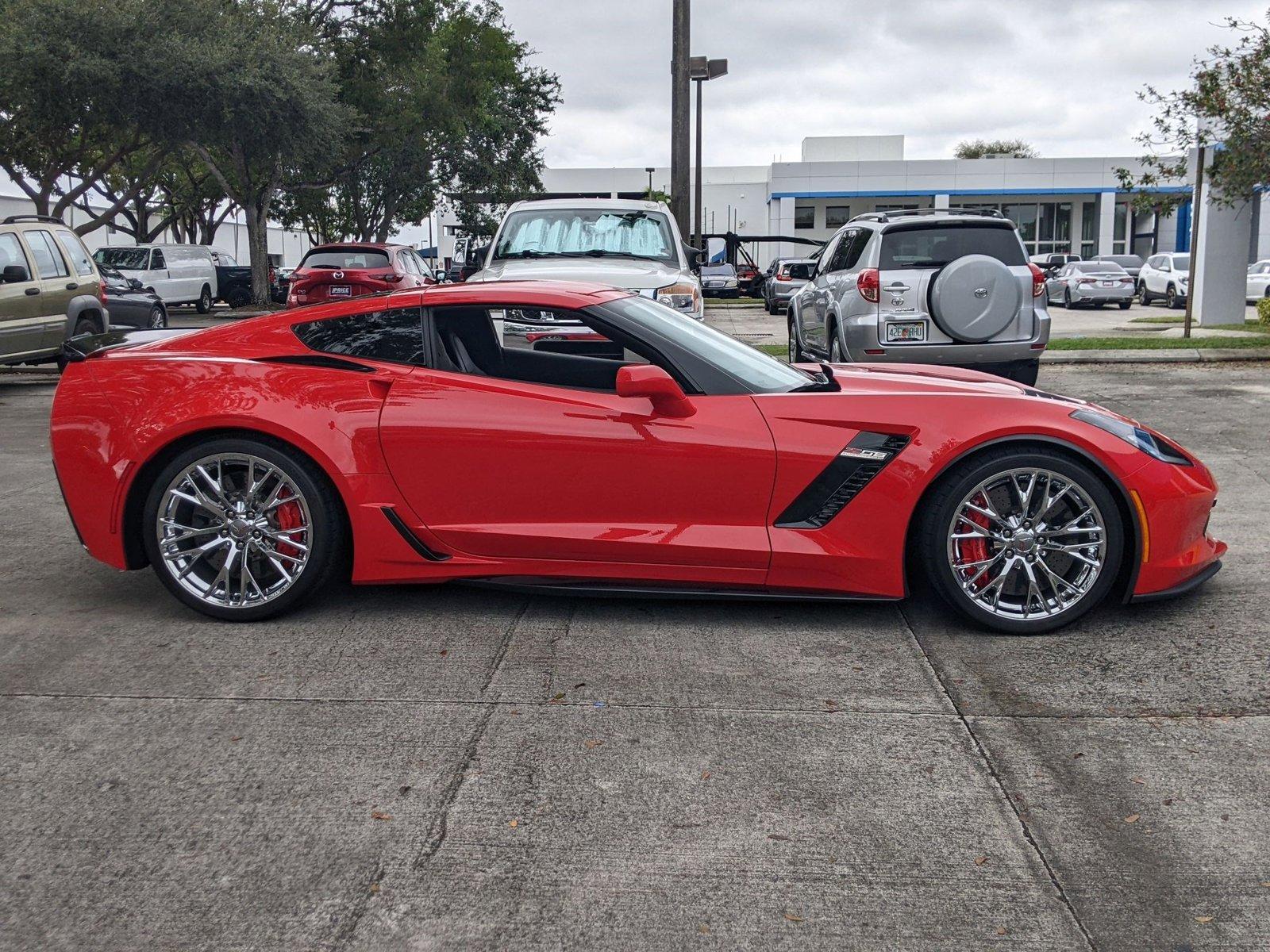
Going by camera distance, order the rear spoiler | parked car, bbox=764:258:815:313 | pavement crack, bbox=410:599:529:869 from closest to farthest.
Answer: pavement crack, bbox=410:599:529:869
the rear spoiler
parked car, bbox=764:258:815:313

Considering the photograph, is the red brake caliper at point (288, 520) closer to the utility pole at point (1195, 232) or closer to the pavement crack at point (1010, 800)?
the pavement crack at point (1010, 800)

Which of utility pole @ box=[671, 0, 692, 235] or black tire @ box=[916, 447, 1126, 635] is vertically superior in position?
utility pole @ box=[671, 0, 692, 235]

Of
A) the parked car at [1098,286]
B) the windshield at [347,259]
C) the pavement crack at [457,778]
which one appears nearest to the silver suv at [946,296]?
the pavement crack at [457,778]

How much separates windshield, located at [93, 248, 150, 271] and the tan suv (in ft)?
59.2

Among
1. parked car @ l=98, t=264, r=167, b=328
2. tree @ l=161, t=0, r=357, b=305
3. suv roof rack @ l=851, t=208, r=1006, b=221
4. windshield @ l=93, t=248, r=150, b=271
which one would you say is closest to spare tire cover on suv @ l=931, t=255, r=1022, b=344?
suv roof rack @ l=851, t=208, r=1006, b=221

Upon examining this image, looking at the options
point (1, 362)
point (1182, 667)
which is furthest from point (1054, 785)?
point (1, 362)

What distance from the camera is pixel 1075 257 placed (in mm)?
66375

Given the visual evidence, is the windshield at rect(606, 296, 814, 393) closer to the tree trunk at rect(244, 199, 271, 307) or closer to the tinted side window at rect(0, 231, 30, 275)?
the tinted side window at rect(0, 231, 30, 275)

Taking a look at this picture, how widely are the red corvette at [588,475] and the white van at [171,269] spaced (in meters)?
27.4

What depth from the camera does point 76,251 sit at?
47.2 ft

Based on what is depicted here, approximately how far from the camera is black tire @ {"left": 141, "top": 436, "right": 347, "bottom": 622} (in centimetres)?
505

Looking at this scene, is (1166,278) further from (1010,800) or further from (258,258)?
(1010,800)

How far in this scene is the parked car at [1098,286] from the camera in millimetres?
35156

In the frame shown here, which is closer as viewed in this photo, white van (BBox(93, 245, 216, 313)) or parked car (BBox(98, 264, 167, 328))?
parked car (BBox(98, 264, 167, 328))
